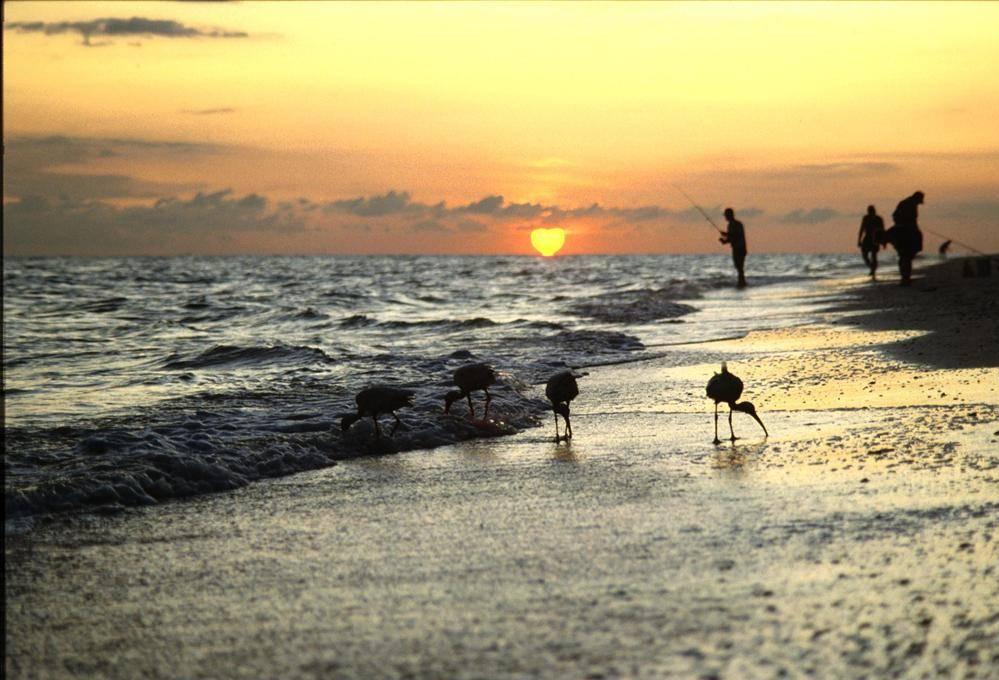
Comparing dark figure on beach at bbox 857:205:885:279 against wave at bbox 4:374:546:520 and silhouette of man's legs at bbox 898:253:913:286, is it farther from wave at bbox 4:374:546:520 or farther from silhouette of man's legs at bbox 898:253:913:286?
wave at bbox 4:374:546:520

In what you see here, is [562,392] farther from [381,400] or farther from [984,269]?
[984,269]

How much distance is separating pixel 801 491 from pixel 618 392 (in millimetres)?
4624

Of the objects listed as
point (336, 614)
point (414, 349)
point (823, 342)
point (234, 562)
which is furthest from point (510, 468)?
point (414, 349)

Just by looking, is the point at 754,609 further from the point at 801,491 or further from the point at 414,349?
the point at 414,349

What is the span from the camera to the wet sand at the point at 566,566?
124 inches

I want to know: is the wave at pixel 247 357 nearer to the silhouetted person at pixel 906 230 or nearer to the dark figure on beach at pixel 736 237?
the silhouetted person at pixel 906 230

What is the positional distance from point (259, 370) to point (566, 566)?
9462mm

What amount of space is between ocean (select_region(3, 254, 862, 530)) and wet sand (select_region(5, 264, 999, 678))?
51 centimetres

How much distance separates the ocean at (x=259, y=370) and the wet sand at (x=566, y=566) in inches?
20.0

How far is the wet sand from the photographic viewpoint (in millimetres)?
3162

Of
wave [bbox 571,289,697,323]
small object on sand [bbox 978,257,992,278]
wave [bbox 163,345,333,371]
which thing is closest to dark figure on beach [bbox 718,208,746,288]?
wave [bbox 571,289,697,323]

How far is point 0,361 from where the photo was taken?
46.2 ft

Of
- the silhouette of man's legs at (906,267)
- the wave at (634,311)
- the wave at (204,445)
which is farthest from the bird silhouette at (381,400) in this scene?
the silhouette of man's legs at (906,267)

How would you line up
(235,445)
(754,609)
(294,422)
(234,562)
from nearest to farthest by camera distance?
(754,609) → (234,562) → (235,445) → (294,422)
